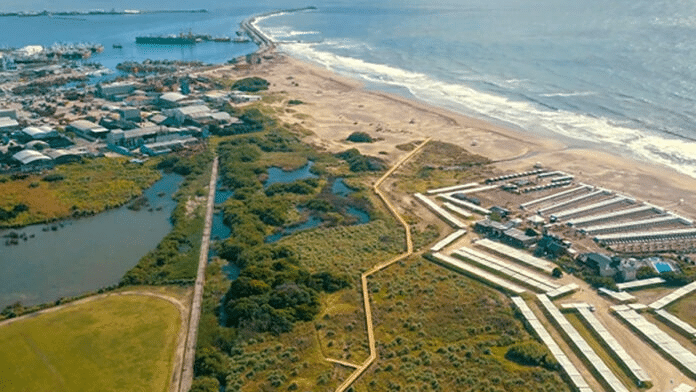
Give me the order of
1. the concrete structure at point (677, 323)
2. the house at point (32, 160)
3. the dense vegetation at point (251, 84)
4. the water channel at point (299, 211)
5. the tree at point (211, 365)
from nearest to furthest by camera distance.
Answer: the tree at point (211, 365) < the concrete structure at point (677, 323) < the water channel at point (299, 211) < the house at point (32, 160) < the dense vegetation at point (251, 84)

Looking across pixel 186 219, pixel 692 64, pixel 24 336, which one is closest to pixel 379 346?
pixel 24 336

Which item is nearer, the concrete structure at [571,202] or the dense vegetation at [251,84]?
the concrete structure at [571,202]

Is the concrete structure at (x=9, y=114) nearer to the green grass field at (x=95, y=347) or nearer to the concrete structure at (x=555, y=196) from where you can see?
the green grass field at (x=95, y=347)

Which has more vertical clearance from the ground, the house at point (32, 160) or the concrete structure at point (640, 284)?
the concrete structure at point (640, 284)

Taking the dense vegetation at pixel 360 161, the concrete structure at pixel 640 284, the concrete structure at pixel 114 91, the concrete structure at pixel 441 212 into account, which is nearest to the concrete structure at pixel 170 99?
the concrete structure at pixel 114 91

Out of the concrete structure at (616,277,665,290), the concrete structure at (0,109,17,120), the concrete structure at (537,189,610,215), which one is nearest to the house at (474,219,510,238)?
the concrete structure at (537,189,610,215)

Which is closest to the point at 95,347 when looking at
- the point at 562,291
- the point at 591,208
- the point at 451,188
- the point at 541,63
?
the point at 562,291
